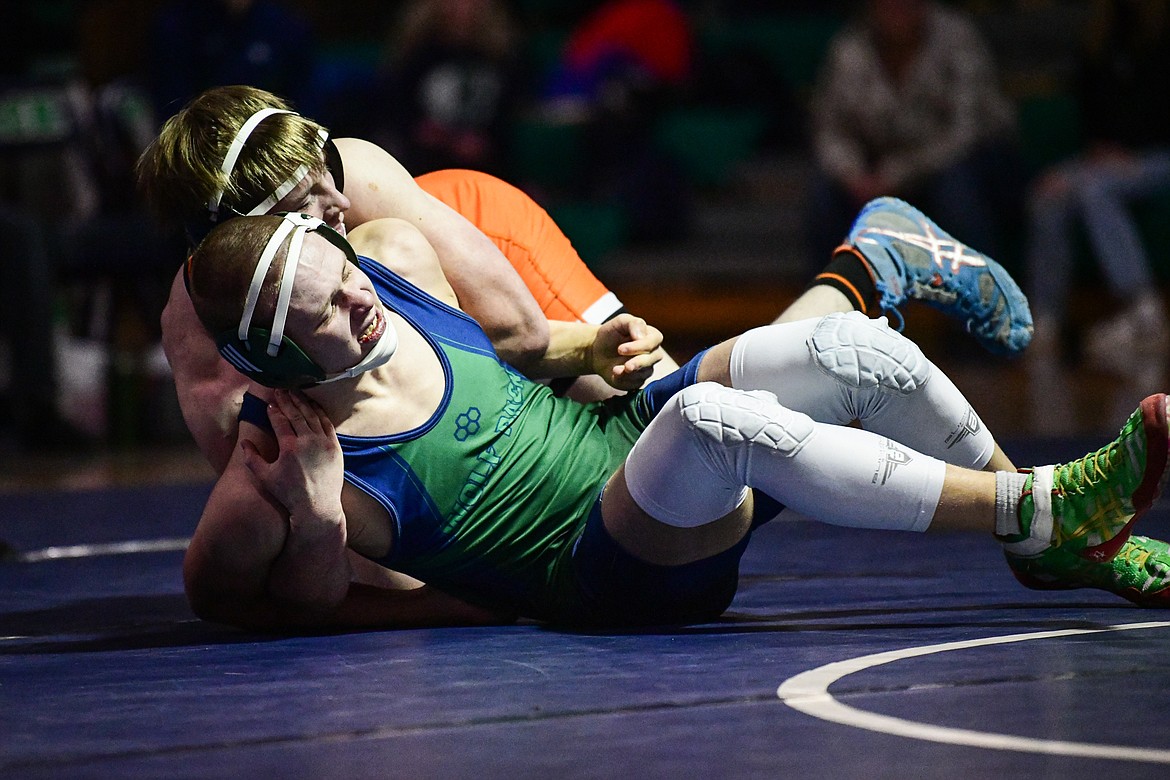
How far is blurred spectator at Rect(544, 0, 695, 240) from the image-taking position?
7.72 m

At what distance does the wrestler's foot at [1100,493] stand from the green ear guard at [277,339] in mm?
1049

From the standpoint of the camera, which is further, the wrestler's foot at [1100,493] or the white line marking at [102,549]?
the white line marking at [102,549]

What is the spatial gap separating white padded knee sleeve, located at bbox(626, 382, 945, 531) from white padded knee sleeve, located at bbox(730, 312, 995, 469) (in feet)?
0.43

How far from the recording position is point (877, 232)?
3.25 metres

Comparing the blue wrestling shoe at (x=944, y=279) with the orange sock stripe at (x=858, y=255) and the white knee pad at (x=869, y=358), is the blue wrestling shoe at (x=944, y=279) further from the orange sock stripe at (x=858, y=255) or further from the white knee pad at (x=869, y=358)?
the white knee pad at (x=869, y=358)

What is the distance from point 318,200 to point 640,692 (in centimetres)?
98

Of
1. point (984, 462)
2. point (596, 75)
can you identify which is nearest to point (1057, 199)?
point (596, 75)

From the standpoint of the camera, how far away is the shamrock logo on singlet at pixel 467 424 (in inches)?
105

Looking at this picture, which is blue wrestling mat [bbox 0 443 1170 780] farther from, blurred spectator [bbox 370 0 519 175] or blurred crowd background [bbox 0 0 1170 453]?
blurred spectator [bbox 370 0 519 175]

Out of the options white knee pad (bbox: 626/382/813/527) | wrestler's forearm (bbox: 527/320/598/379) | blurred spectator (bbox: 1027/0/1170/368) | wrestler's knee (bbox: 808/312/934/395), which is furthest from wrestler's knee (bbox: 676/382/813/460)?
blurred spectator (bbox: 1027/0/1170/368)

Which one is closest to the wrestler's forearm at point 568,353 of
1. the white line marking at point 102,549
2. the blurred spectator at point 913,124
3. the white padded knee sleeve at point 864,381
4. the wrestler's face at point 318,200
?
A: the white padded knee sleeve at point 864,381

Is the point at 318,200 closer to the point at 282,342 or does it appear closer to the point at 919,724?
the point at 282,342

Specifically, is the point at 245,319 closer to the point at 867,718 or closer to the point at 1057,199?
the point at 867,718

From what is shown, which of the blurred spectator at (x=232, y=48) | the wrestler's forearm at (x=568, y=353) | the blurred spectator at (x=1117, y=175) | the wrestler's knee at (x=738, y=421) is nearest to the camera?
the wrestler's knee at (x=738, y=421)
